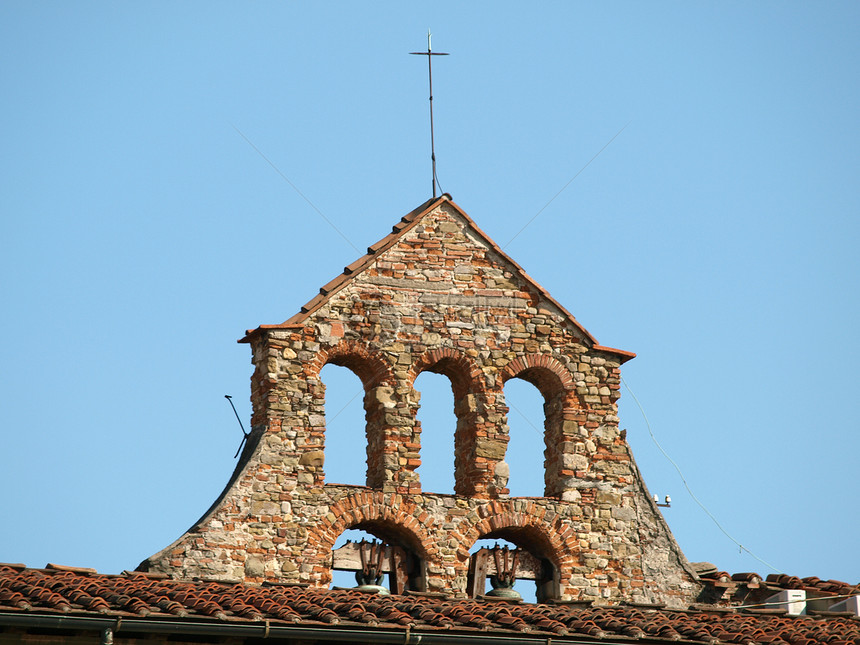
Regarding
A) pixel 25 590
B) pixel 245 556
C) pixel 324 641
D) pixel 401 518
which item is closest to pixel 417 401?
pixel 401 518

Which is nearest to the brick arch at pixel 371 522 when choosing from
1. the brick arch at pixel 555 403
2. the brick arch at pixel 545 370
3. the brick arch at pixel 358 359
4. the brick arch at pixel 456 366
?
the brick arch at pixel 358 359

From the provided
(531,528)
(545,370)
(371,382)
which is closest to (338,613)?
(531,528)

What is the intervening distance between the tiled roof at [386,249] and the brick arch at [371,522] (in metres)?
2.28

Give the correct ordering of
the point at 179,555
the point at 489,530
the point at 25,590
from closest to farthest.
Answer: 1. the point at 25,590
2. the point at 179,555
3. the point at 489,530

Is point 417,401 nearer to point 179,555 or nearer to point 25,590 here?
point 179,555

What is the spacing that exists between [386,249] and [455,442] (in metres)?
2.61

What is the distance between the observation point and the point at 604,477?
21188 mm

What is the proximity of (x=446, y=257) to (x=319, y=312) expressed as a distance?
1.83 metres

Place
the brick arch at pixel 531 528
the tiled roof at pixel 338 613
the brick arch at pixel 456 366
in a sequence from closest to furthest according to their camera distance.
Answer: the tiled roof at pixel 338 613 < the brick arch at pixel 531 528 < the brick arch at pixel 456 366

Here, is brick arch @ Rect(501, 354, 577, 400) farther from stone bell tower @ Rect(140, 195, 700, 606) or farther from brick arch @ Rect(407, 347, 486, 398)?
brick arch @ Rect(407, 347, 486, 398)

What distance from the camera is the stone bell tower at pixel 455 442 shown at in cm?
1986

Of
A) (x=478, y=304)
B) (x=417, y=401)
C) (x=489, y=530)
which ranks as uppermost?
(x=478, y=304)

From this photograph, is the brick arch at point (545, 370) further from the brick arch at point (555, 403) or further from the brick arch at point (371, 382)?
the brick arch at point (371, 382)

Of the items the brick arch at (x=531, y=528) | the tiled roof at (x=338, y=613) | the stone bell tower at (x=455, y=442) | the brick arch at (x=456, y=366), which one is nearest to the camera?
the tiled roof at (x=338, y=613)
